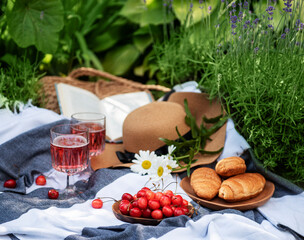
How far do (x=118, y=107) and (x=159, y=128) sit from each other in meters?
0.56

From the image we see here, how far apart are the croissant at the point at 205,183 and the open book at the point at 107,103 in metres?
0.65

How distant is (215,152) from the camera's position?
1.47 metres

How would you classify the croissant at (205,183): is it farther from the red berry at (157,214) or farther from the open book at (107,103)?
the open book at (107,103)

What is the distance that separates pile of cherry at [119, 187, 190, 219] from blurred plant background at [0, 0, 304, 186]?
0.37 metres

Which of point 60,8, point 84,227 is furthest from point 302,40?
point 60,8

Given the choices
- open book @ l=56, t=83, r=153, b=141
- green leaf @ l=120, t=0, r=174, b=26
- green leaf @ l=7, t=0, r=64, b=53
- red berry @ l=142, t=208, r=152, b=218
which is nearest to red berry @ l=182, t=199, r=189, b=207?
red berry @ l=142, t=208, r=152, b=218

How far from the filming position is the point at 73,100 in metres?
1.97

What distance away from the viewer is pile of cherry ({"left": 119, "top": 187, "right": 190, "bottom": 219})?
113 cm

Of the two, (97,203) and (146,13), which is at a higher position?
(146,13)

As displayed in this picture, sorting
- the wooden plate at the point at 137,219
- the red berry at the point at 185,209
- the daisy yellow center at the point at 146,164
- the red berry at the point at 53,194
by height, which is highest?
the daisy yellow center at the point at 146,164

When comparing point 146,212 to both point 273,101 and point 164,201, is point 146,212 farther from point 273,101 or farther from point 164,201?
point 273,101

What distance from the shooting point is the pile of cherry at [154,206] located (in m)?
1.13

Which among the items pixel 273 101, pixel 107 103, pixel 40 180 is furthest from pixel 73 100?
pixel 273 101

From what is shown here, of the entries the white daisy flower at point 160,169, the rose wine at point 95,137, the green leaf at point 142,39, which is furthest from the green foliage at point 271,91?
the green leaf at point 142,39
